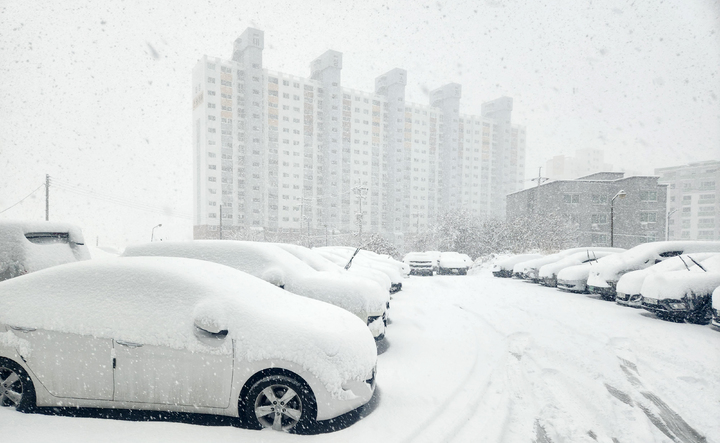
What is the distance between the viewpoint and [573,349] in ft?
21.3

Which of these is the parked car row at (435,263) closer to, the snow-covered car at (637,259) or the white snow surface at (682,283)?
the snow-covered car at (637,259)

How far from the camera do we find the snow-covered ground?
3.55 m

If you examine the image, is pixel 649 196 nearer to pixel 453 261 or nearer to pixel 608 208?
pixel 608 208

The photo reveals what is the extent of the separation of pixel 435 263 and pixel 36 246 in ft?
68.6

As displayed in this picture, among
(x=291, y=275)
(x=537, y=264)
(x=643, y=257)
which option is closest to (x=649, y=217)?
(x=537, y=264)

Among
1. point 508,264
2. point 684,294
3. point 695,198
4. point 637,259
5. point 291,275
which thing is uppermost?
point 695,198

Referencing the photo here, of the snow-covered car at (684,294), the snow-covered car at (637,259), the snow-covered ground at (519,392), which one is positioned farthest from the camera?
the snow-covered car at (637,259)

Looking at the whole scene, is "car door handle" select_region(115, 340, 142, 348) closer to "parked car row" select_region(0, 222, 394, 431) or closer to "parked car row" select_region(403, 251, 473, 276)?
"parked car row" select_region(0, 222, 394, 431)

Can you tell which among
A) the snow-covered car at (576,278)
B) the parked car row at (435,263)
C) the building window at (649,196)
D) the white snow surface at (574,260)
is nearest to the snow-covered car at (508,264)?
the parked car row at (435,263)

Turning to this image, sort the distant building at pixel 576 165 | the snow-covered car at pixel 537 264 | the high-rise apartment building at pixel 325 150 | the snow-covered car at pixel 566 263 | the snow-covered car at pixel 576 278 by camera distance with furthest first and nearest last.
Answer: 1. the distant building at pixel 576 165
2. the high-rise apartment building at pixel 325 150
3. the snow-covered car at pixel 537 264
4. the snow-covered car at pixel 566 263
5. the snow-covered car at pixel 576 278

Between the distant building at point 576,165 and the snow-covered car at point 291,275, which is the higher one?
the distant building at point 576,165

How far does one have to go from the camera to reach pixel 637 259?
11742mm

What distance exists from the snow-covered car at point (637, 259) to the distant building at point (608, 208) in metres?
41.1

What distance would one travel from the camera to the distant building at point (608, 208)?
51.7m
